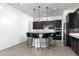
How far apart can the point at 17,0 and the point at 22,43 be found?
573 cm

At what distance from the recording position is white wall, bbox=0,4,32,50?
19.1ft

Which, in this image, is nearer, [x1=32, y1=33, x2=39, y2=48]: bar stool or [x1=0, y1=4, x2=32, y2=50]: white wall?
[x1=0, y1=4, x2=32, y2=50]: white wall

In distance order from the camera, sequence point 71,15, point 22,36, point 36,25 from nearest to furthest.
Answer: point 71,15 < point 22,36 < point 36,25

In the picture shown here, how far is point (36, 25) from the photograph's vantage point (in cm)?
916

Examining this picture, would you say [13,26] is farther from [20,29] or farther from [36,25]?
[36,25]

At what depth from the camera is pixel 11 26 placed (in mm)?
6602

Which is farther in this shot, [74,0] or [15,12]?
[15,12]

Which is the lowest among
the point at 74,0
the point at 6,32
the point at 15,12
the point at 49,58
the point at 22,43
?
the point at 22,43

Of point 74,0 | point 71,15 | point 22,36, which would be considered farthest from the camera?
point 22,36

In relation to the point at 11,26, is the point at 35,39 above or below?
below

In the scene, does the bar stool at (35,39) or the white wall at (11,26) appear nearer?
the white wall at (11,26)

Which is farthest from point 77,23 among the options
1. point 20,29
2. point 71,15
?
point 20,29

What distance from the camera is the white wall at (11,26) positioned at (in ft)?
19.1

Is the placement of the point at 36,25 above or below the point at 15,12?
below
